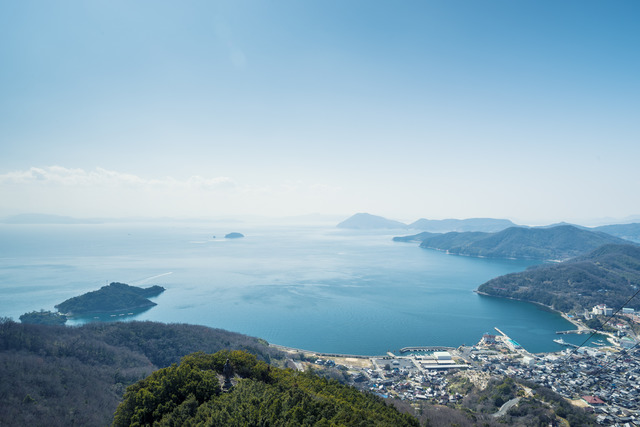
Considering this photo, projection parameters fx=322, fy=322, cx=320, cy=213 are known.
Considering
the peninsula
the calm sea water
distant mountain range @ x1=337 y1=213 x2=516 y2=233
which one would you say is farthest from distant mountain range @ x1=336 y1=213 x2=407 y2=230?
the calm sea water

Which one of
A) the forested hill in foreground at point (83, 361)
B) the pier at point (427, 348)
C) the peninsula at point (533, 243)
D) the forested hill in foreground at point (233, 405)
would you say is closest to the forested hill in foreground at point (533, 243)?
the peninsula at point (533, 243)

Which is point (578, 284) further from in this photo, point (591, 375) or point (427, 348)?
point (427, 348)

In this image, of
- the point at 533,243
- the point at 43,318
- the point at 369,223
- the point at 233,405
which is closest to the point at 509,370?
the point at 233,405

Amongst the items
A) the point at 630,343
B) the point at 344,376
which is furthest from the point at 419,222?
the point at 344,376

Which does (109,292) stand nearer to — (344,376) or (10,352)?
(10,352)

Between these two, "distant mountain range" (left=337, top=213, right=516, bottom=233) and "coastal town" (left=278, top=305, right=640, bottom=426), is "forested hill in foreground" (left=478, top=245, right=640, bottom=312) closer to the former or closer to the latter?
"coastal town" (left=278, top=305, right=640, bottom=426)

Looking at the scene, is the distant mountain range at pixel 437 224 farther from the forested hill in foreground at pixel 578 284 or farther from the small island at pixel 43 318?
the small island at pixel 43 318
